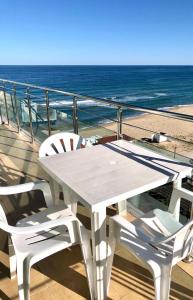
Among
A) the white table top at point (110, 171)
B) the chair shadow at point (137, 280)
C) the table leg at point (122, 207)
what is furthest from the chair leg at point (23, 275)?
the table leg at point (122, 207)

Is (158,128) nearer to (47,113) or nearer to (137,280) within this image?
(47,113)

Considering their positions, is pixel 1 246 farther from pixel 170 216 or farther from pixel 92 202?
pixel 170 216

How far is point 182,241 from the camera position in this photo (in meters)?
1.18

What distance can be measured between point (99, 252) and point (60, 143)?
105cm

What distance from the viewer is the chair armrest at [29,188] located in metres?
1.66

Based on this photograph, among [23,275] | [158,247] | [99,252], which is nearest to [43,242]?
[23,275]

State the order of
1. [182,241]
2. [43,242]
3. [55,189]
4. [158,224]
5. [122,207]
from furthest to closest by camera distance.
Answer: [122,207], [55,189], [158,224], [43,242], [182,241]

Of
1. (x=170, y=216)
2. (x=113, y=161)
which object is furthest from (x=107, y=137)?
(x=170, y=216)

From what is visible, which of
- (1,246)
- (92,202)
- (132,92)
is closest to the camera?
(92,202)

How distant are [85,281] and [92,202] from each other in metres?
0.70

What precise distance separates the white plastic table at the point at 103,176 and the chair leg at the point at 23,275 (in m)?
0.35

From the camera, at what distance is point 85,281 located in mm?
1624

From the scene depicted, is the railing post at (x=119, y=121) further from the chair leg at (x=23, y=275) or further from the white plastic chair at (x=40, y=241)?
the chair leg at (x=23, y=275)

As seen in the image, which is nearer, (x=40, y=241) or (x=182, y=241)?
(x=182, y=241)
